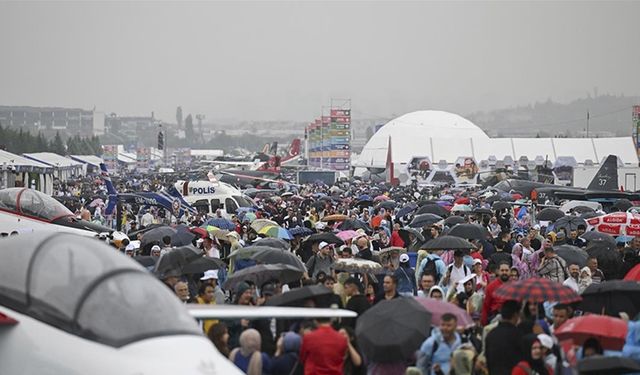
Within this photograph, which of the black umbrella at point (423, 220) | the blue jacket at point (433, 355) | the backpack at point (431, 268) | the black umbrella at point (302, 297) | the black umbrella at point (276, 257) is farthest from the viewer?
the black umbrella at point (423, 220)

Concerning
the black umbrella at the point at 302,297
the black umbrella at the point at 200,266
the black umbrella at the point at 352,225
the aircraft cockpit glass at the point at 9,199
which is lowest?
the black umbrella at the point at 352,225

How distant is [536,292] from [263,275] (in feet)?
13.9

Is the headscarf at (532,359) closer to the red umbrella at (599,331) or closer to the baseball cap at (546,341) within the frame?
the baseball cap at (546,341)

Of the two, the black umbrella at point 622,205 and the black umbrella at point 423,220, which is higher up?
the black umbrella at point 423,220

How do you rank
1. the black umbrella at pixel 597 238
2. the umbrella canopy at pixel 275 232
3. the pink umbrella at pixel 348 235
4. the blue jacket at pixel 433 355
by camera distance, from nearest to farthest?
the blue jacket at pixel 433 355 < the black umbrella at pixel 597 238 < the pink umbrella at pixel 348 235 < the umbrella canopy at pixel 275 232

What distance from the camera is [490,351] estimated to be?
933 centimetres

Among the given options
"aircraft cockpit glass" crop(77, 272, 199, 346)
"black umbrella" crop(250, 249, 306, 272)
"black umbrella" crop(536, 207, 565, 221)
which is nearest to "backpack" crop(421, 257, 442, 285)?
"black umbrella" crop(250, 249, 306, 272)

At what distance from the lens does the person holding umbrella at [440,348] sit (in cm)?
960

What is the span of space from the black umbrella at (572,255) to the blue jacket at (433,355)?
7948 millimetres

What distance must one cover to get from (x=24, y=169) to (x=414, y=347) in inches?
1617

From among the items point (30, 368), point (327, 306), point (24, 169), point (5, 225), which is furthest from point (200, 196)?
point (30, 368)

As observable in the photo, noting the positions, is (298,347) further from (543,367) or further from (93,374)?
(93,374)

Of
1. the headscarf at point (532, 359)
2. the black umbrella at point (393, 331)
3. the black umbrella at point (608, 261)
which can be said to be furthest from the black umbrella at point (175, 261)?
the headscarf at point (532, 359)

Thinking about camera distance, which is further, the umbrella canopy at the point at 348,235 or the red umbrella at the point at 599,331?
the umbrella canopy at the point at 348,235
